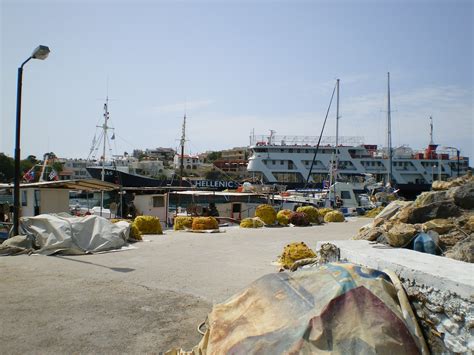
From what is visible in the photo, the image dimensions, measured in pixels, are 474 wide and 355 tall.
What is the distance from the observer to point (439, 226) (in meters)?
5.38

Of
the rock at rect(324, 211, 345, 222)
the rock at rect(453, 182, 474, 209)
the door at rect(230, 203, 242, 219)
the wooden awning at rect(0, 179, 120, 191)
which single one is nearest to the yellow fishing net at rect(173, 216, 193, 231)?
the wooden awning at rect(0, 179, 120, 191)

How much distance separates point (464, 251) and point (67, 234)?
364 inches

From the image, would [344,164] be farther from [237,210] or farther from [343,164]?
[237,210]

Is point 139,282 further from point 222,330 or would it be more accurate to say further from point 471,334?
point 471,334

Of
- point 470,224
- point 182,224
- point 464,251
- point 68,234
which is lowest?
point 182,224

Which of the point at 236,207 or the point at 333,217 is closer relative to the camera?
the point at 333,217

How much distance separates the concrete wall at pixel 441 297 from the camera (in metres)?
3.27

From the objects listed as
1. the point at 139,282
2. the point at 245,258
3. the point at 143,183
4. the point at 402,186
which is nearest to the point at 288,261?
the point at 245,258

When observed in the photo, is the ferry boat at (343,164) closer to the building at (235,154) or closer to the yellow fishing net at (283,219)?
the yellow fishing net at (283,219)

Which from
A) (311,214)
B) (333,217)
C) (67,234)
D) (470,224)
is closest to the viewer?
(470,224)

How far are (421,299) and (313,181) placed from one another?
207 feet

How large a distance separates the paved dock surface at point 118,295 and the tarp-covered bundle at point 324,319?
1.19m

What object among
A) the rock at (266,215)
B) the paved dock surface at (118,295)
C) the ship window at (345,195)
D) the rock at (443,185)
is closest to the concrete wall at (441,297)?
the paved dock surface at (118,295)

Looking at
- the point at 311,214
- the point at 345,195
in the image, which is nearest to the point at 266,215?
the point at 311,214
